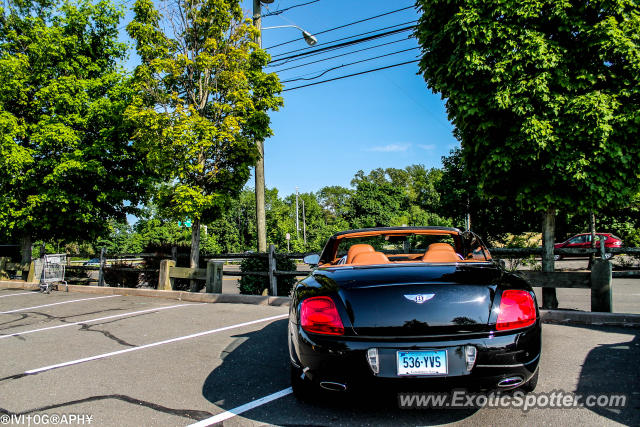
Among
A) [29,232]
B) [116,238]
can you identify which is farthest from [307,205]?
[29,232]

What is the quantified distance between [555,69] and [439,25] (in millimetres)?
2026

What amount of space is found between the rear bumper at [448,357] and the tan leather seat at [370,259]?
0.95m

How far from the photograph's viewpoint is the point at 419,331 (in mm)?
2496

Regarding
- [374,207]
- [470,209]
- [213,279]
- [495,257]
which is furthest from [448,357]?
[374,207]

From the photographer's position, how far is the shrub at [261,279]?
32.5ft

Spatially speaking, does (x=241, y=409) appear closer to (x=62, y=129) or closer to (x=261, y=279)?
(x=261, y=279)

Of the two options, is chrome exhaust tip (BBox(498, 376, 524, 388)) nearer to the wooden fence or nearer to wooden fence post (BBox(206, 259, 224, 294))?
the wooden fence

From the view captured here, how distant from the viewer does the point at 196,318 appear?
7.23 metres

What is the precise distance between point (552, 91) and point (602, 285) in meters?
3.01

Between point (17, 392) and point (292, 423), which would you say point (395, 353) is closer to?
point (292, 423)

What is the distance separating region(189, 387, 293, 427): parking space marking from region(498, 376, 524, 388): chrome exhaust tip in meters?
1.69

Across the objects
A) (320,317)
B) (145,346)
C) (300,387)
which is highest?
(320,317)

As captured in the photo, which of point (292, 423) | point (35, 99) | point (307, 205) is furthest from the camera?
point (307, 205)


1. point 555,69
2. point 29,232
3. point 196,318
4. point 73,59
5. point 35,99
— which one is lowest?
point 196,318
